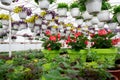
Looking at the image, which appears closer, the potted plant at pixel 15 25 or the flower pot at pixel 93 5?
the flower pot at pixel 93 5

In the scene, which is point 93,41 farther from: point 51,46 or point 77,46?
point 51,46

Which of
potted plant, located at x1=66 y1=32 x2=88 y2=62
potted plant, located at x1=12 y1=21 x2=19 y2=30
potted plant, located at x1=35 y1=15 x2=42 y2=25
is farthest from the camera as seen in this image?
potted plant, located at x1=12 y1=21 x2=19 y2=30

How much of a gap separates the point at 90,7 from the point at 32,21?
637 cm

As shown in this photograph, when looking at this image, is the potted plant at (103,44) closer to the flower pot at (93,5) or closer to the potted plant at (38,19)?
the flower pot at (93,5)

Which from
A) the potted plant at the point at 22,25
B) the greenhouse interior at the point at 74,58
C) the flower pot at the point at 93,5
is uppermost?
the potted plant at the point at 22,25

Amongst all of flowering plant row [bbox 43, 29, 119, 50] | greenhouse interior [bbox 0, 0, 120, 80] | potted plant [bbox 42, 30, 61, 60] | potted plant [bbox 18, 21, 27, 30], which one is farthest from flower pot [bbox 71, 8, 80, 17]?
potted plant [bbox 18, 21, 27, 30]

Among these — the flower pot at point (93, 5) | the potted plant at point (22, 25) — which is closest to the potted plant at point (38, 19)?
the potted plant at point (22, 25)

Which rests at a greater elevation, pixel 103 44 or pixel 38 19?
pixel 38 19

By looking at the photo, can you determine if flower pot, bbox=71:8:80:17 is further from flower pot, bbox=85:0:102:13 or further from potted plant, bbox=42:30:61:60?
flower pot, bbox=85:0:102:13

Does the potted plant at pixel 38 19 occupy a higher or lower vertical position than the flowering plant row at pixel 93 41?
higher

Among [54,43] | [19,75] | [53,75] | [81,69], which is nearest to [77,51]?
[54,43]

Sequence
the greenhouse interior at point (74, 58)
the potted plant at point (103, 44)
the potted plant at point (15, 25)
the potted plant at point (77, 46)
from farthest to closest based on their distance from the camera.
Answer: the potted plant at point (15, 25) < the potted plant at point (77, 46) < the potted plant at point (103, 44) < the greenhouse interior at point (74, 58)

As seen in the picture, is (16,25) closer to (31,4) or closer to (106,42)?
(31,4)

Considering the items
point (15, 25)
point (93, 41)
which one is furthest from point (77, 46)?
point (15, 25)
